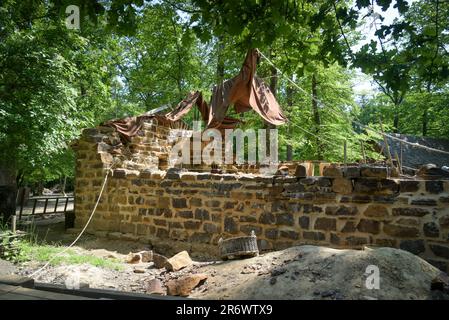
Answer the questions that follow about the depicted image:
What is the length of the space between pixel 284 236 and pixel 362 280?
251 centimetres

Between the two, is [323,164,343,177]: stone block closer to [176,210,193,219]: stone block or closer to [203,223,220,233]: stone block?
[203,223,220,233]: stone block

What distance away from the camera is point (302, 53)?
13.5 ft

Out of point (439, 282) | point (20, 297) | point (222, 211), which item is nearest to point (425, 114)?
point (222, 211)

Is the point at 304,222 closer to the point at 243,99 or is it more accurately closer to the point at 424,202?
the point at 424,202

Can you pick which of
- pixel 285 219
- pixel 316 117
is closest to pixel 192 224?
pixel 285 219

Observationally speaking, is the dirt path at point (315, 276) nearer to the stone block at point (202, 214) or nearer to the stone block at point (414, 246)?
the stone block at point (414, 246)

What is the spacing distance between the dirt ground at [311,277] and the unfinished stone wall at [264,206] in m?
1.09

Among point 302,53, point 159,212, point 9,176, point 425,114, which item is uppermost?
point 425,114

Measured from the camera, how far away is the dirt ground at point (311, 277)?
302 centimetres

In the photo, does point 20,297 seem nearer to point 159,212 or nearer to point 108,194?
point 159,212

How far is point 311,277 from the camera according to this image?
3354mm

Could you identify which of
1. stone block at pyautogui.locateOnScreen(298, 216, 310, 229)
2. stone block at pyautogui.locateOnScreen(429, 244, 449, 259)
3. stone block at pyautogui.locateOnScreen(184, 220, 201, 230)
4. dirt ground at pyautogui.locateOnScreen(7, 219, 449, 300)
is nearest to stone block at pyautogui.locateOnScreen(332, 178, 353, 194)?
stone block at pyautogui.locateOnScreen(298, 216, 310, 229)

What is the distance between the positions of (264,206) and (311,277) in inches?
97.6

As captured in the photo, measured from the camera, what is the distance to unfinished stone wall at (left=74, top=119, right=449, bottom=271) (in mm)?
4430
